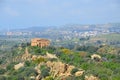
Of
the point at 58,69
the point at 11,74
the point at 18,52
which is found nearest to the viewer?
the point at 58,69

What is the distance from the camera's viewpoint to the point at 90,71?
47.3m

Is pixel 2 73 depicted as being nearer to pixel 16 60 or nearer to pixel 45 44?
pixel 16 60

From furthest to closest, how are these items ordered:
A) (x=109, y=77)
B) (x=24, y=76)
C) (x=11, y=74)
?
(x=11, y=74) → (x=24, y=76) → (x=109, y=77)

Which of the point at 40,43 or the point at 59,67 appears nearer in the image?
the point at 59,67

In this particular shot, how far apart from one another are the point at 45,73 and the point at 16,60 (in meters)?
20.4

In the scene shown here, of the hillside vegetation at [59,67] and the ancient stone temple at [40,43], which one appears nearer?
the hillside vegetation at [59,67]

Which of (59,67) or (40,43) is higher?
(59,67)

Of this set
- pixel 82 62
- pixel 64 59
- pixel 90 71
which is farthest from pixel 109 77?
pixel 64 59

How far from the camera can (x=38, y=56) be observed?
6275cm

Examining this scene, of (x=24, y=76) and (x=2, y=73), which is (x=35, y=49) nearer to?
(x=2, y=73)

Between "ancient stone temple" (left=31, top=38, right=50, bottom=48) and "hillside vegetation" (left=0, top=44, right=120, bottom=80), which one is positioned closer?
"hillside vegetation" (left=0, top=44, right=120, bottom=80)

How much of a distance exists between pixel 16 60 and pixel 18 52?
18.1 ft

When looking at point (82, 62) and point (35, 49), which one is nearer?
point (82, 62)

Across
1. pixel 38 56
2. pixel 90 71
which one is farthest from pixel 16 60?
pixel 90 71
